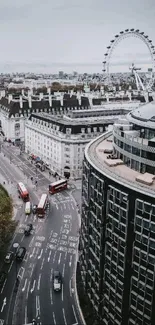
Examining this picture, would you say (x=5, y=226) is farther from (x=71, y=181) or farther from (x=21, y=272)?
(x=71, y=181)

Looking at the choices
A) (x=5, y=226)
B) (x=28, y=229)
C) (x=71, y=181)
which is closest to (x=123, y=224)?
(x=5, y=226)

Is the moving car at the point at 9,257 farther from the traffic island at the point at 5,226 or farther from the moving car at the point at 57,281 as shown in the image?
the moving car at the point at 57,281

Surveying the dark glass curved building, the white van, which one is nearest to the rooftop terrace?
the dark glass curved building

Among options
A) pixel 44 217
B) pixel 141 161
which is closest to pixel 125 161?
pixel 141 161

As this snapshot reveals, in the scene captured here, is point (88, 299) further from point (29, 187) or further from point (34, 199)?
point (29, 187)

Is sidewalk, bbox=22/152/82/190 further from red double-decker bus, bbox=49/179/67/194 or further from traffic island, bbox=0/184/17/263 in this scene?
traffic island, bbox=0/184/17/263

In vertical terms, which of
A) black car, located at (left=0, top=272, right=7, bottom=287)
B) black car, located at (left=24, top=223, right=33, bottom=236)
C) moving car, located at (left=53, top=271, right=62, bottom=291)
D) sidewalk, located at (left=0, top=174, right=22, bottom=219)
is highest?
sidewalk, located at (left=0, top=174, right=22, bottom=219)

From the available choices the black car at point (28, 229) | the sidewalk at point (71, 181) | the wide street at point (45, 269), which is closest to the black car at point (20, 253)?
the wide street at point (45, 269)
